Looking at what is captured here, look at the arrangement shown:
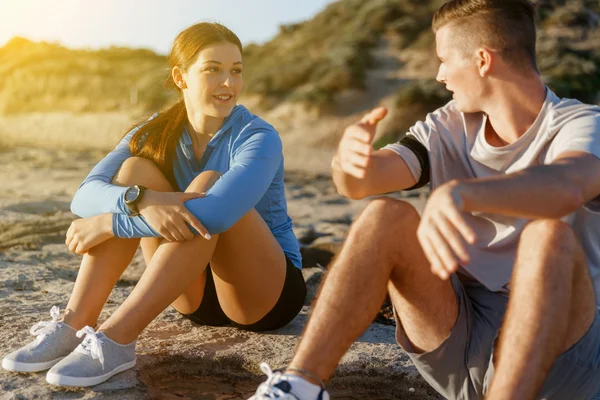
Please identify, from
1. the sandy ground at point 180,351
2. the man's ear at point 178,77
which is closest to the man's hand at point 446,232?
the sandy ground at point 180,351

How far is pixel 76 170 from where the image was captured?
33.7ft

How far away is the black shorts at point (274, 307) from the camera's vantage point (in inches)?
119

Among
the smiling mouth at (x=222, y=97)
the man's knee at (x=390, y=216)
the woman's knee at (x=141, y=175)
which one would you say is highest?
the smiling mouth at (x=222, y=97)

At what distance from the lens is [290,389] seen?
6.46ft

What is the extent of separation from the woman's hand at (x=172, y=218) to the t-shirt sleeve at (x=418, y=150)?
736 mm

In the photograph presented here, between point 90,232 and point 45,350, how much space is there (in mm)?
451

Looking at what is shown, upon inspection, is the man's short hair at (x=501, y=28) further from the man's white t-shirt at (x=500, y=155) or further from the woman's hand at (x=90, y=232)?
the woman's hand at (x=90, y=232)

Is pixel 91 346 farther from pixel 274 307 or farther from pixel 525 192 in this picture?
pixel 525 192

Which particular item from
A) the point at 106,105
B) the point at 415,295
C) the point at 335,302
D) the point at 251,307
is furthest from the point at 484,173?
the point at 106,105

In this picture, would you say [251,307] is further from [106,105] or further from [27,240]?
[106,105]

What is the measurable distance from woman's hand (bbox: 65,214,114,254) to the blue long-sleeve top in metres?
0.04

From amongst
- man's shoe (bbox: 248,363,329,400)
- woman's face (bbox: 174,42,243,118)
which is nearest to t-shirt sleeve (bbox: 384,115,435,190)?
man's shoe (bbox: 248,363,329,400)

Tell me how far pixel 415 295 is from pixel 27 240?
3730 millimetres

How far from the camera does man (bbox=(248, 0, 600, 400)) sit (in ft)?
6.18
